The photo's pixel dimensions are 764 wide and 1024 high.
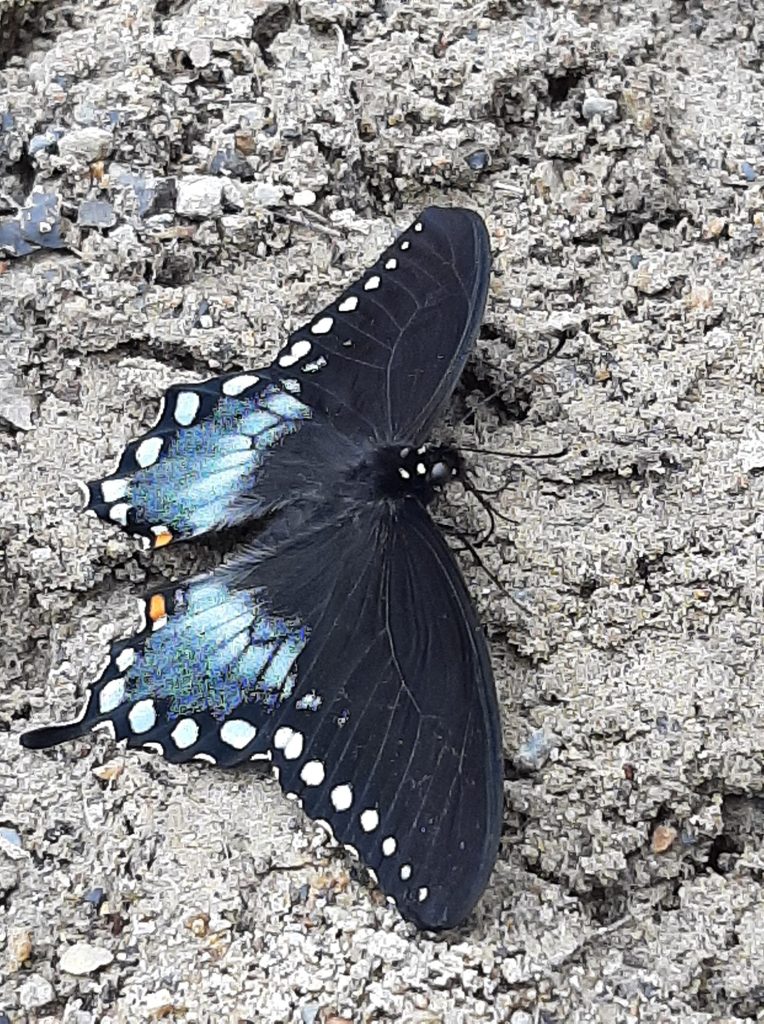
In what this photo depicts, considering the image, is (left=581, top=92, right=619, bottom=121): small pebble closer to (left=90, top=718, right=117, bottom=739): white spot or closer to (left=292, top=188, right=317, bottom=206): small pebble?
(left=292, top=188, right=317, bottom=206): small pebble

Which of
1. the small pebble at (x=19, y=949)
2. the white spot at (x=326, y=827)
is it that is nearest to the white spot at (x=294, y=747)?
the white spot at (x=326, y=827)

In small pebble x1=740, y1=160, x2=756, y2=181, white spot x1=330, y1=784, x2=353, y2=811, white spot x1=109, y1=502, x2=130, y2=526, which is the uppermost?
small pebble x1=740, y1=160, x2=756, y2=181

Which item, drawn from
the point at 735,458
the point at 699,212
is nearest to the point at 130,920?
the point at 735,458

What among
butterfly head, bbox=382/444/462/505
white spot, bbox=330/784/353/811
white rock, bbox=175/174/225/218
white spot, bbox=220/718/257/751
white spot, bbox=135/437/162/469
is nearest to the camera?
white spot, bbox=330/784/353/811

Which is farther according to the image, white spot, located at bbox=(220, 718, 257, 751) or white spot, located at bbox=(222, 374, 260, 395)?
white spot, located at bbox=(222, 374, 260, 395)

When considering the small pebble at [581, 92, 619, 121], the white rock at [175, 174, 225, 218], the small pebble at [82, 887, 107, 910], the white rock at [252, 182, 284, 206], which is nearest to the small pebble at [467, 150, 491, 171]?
the small pebble at [581, 92, 619, 121]

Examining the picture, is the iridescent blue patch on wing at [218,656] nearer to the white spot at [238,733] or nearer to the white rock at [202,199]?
the white spot at [238,733]

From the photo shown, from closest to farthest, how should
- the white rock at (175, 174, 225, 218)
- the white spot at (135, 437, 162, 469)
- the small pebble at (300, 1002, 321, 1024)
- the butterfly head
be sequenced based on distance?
the small pebble at (300, 1002, 321, 1024), the butterfly head, the white spot at (135, 437, 162, 469), the white rock at (175, 174, 225, 218)

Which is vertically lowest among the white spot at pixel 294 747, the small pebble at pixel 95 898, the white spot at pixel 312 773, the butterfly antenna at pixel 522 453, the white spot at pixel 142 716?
the small pebble at pixel 95 898
